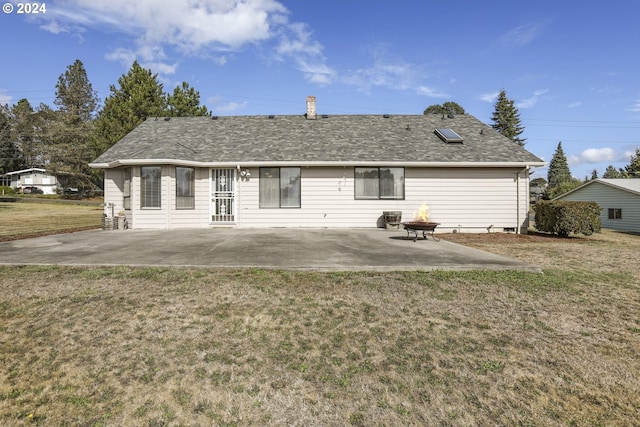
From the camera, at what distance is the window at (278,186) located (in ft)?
43.0

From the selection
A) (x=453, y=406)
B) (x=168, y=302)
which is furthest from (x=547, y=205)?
(x=168, y=302)

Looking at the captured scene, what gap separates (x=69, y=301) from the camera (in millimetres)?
4406

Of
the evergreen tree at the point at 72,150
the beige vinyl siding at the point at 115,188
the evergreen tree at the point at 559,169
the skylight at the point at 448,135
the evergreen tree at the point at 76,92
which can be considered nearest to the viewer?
the beige vinyl siding at the point at 115,188

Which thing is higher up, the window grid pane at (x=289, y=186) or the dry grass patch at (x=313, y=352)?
the window grid pane at (x=289, y=186)

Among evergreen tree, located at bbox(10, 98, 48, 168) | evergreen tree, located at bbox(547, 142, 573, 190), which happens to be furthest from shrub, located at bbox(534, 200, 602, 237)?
evergreen tree, located at bbox(10, 98, 48, 168)

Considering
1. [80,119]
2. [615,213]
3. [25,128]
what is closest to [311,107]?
[615,213]

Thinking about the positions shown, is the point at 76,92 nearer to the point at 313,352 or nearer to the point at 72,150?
the point at 72,150

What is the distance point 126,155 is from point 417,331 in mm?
13872

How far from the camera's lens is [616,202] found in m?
20.0

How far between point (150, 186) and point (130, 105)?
17470 mm

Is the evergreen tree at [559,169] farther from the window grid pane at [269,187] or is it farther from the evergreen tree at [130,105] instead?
the evergreen tree at [130,105]

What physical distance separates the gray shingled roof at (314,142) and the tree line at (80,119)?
1160 centimetres

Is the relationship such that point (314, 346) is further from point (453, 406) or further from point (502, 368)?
point (502, 368)

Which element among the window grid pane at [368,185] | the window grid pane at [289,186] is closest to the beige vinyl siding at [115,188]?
the window grid pane at [289,186]
